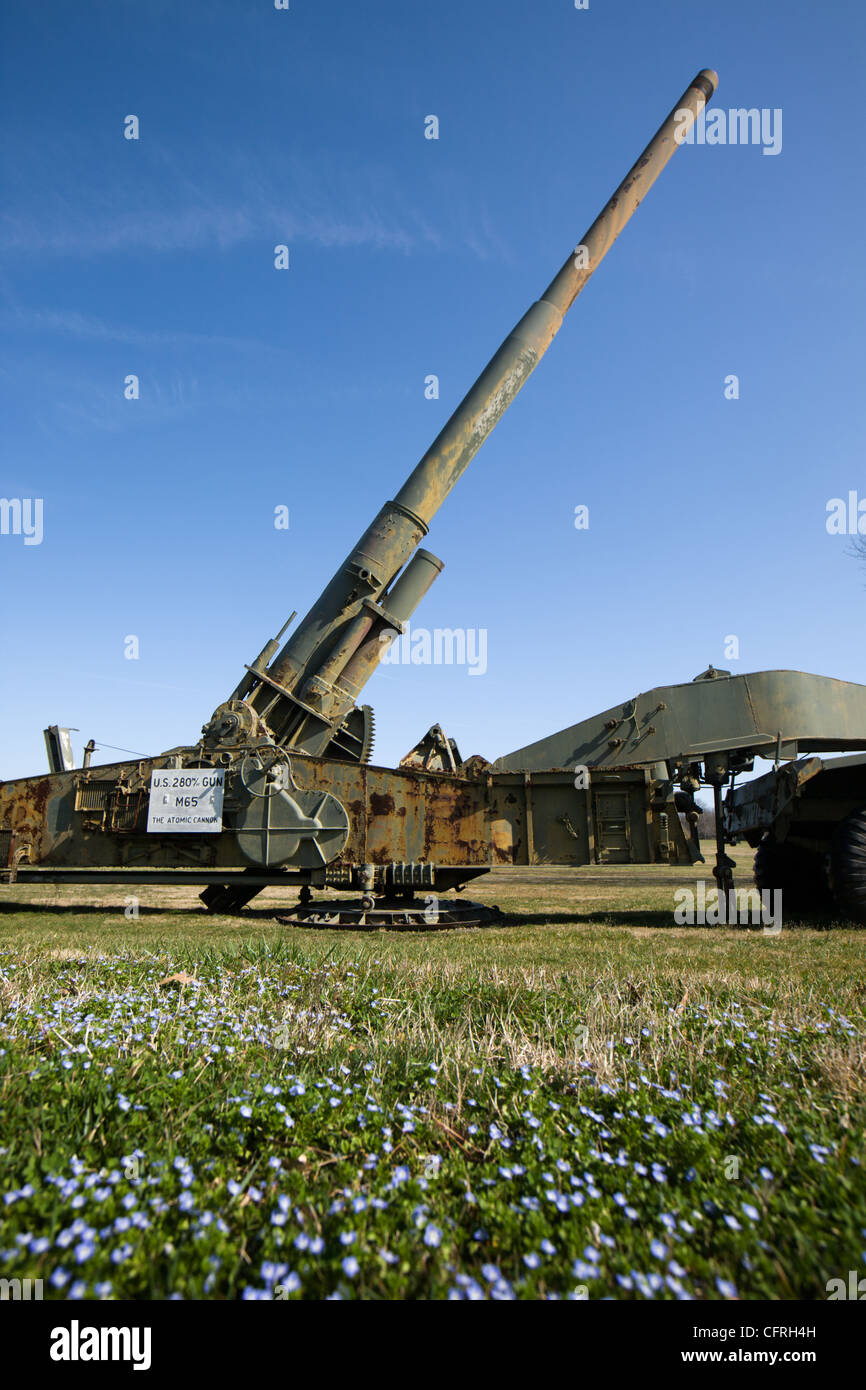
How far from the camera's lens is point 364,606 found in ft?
41.3

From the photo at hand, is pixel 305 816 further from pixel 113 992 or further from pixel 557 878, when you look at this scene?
pixel 557 878

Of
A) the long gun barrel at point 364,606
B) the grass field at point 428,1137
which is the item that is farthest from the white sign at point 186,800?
the grass field at point 428,1137

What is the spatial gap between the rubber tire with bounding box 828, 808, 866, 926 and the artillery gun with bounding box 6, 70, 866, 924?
195cm

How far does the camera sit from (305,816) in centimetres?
1194

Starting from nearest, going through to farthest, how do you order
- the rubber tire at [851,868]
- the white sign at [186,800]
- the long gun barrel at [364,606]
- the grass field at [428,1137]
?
the grass field at [428,1137], the rubber tire at [851,868], the white sign at [186,800], the long gun barrel at [364,606]

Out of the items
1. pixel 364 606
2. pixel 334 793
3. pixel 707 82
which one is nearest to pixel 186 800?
→ pixel 334 793

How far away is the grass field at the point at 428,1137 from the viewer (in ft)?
5.69

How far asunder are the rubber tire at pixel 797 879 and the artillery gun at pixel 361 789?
1.40 metres

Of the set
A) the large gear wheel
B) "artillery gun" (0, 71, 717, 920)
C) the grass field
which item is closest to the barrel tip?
"artillery gun" (0, 71, 717, 920)

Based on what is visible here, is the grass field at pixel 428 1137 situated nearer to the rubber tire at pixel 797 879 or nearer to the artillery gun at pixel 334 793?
the artillery gun at pixel 334 793

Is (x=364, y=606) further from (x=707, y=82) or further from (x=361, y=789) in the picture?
(x=707, y=82)

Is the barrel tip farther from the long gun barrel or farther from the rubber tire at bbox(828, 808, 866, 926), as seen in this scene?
the rubber tire at bbox(828, 808, 866, 926)

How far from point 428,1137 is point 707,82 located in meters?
21.0
